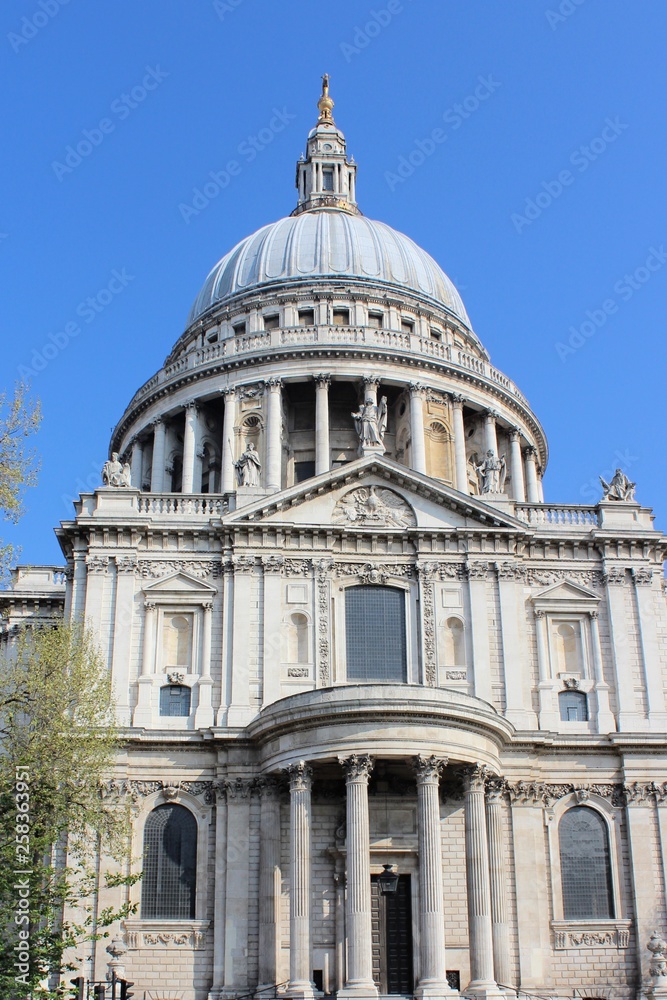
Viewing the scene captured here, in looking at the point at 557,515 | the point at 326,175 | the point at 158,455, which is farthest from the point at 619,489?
the point at 326,175

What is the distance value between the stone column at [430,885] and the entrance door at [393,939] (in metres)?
2.32

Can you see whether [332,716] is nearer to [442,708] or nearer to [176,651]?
[442,708]

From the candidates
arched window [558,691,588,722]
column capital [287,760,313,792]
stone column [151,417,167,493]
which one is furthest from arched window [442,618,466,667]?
stone column [151,417,167,493]

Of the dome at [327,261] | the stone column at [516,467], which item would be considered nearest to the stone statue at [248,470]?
the stone column at [516,467]

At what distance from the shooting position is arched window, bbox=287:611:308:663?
4400 cm

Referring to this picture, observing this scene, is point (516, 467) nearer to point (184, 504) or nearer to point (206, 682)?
point (184, 504)

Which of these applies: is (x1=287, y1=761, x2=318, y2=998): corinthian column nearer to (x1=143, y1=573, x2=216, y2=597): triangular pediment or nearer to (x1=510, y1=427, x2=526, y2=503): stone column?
(x1=143, y1=573, x2=216, y2=597): triangular pediment

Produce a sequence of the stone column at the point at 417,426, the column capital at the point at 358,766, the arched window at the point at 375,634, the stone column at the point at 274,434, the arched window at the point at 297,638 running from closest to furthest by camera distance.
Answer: the column capital at the point at 358,766, the arched window at the point at 297,638, the arched window at the point at 375,634, the stone column at the point at 274,434, the stone column at the point at 417,426

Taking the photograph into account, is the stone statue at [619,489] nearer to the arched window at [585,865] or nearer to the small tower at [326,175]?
the arched window at [585,865]

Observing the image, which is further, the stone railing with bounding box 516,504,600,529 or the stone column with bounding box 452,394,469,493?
the stone column with bounding box 452,394,469,493

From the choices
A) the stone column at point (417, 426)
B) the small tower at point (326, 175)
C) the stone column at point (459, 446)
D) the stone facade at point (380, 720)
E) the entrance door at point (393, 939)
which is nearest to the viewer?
the stone facade at point (380, 720)

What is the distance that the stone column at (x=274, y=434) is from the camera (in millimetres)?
58406

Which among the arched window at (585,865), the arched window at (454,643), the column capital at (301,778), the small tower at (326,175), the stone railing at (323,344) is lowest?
the arched window at (585,865)

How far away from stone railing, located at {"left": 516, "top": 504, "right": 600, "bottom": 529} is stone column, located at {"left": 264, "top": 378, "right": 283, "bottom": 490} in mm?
13965
